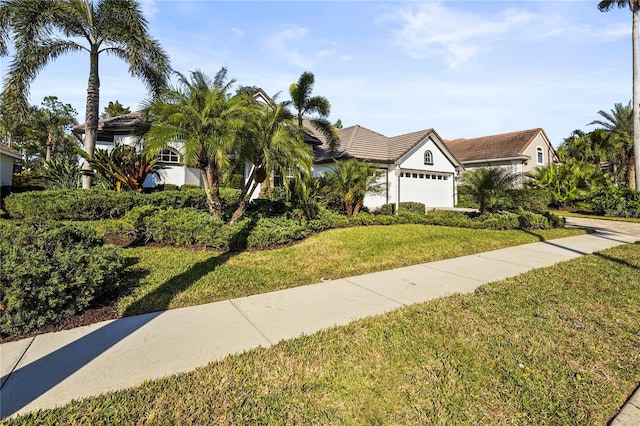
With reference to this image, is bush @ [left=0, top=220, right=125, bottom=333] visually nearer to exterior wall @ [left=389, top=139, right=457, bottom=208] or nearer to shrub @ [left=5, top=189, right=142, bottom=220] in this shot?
shrub @ [left=5, top=189, right=142, bottom=220]

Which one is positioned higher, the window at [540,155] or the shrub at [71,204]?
the window at [540,155]

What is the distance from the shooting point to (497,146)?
2984cm

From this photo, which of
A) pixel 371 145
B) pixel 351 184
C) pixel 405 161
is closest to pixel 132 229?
pixel 351 184

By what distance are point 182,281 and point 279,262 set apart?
2066 mm

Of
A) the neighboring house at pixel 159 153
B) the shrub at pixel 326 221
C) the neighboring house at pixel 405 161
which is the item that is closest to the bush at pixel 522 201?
the neighboring house at pixel 405 161

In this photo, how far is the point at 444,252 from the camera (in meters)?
8.20

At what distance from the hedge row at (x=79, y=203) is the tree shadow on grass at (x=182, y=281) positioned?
16.8 feet

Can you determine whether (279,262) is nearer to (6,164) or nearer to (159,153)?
(159,153)

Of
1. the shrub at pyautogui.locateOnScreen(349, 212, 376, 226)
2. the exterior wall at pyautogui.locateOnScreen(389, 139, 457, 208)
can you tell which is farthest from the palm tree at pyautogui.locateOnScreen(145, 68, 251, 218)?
the exterior wall at pyautogui.locateOnScreen(389, 139, 457, 208)

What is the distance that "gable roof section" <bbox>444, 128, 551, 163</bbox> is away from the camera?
28.0 m

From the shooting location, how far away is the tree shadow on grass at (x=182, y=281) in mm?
4359

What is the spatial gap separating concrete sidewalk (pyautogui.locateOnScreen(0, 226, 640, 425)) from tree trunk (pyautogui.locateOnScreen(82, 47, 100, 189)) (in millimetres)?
12485

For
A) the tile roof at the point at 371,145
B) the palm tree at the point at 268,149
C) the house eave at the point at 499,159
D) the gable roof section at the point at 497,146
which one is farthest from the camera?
the gable roof section at the point at 497,146

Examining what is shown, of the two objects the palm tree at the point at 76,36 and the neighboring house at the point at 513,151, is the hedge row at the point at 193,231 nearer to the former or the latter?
the palm tree at the point at 76,36
